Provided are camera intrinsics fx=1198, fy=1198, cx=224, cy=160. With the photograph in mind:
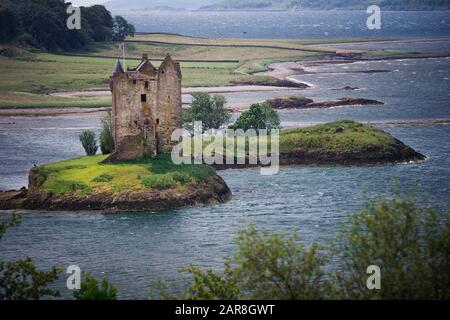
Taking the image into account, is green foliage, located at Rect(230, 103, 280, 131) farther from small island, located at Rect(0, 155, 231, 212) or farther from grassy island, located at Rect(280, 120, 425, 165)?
small island, located at Rect(0, 155, 231, 212)

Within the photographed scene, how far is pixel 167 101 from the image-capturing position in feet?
320

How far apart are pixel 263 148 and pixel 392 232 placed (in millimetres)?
66349

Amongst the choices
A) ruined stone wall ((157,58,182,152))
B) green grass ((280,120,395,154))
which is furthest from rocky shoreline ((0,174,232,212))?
green grass ((280,120,395,154))

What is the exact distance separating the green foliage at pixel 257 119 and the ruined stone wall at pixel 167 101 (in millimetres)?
27791

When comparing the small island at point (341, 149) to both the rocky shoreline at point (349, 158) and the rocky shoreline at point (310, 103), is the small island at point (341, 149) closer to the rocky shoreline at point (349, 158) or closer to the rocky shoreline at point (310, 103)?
the rocky shoreline at point (349, 158)

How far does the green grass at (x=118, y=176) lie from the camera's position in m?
91.4

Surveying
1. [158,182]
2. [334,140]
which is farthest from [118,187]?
[334,140]

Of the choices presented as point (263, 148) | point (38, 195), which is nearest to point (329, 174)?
point (263, 148)

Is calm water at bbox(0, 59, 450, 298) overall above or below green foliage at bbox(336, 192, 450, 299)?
below

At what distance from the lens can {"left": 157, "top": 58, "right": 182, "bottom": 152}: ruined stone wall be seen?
3824 inches

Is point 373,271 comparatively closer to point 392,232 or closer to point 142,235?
point 392,232

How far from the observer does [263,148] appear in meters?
118

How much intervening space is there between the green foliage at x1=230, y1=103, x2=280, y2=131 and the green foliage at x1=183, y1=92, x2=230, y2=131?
12.0 feet

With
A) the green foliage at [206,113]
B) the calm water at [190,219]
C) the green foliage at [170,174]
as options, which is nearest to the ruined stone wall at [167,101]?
the green foliage at [170,174]
